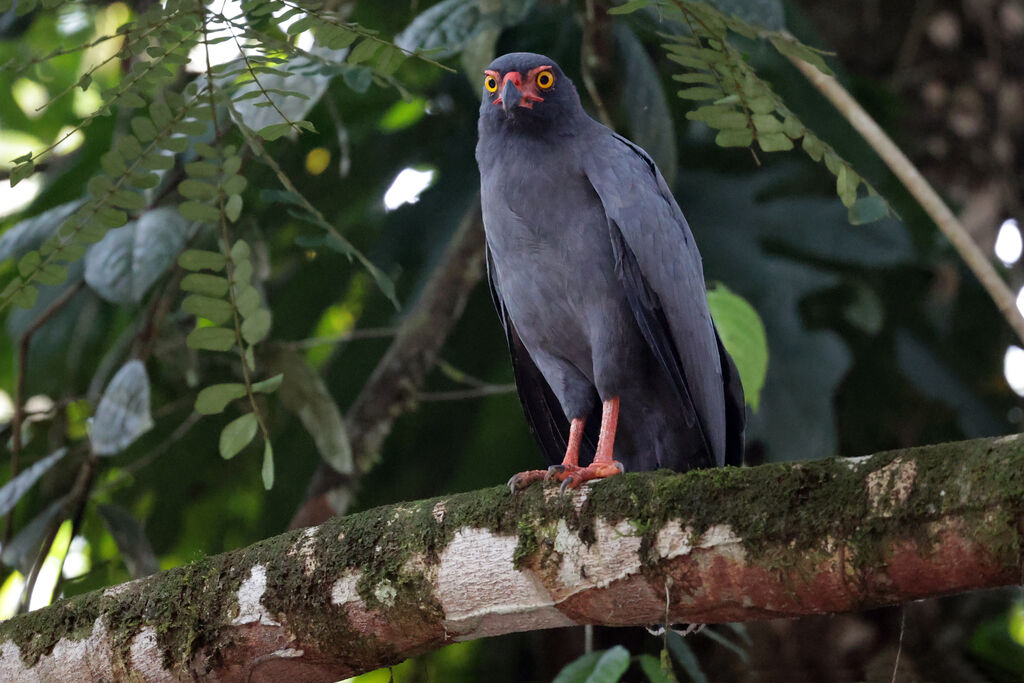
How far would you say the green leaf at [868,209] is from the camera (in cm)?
246

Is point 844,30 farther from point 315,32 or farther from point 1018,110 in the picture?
point 315,32

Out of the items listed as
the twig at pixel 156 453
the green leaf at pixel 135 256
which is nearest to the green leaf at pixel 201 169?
the green leaf at pixel 135 256

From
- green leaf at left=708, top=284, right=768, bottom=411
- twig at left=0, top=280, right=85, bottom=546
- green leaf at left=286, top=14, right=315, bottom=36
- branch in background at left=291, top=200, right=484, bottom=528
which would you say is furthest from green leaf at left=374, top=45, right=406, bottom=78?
twig at left=0, top=280, right=85, bottom=546

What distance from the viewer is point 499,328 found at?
16.7 ft

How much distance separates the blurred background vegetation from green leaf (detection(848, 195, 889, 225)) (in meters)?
1.53

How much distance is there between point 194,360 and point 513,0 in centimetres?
195

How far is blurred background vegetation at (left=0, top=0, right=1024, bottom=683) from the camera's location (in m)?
4.20

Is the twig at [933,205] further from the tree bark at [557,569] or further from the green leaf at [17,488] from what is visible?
the green leaf at [17,488]

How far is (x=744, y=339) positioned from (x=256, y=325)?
1.54m

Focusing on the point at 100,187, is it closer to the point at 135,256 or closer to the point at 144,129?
the point at 144,129

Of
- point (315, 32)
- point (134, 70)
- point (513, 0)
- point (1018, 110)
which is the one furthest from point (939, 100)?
point (134, 70)

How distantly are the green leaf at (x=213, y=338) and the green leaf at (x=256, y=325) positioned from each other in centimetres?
6

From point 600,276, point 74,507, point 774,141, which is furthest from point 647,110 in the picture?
point 74,507

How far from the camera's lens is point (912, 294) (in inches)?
203
